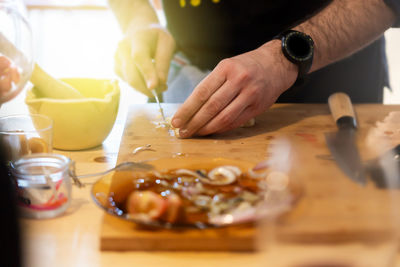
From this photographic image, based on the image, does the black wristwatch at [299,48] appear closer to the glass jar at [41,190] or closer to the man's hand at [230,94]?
the man's hand at [230,94]

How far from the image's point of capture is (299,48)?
0.98 m

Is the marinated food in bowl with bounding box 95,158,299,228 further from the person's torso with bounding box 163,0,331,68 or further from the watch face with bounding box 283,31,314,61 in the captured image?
the person's torso with bounding box 163,0,331,68

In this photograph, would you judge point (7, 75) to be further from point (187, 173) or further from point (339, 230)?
point (339, 230)

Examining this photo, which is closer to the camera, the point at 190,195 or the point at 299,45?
the point at 190,195

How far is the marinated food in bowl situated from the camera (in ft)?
1.65

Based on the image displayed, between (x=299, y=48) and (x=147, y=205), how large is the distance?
0.60m

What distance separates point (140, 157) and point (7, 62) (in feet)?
0.98

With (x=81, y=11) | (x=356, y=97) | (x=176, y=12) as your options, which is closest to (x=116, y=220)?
(x=176, y=12)

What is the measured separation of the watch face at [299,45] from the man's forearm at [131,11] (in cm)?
51

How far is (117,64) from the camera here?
47.9 inches

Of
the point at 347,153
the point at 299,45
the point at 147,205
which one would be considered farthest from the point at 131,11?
the point at 347,153

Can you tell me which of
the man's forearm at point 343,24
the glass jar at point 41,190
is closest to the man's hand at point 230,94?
the man's forearm at point 343,24

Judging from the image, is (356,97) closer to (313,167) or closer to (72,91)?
(72,91)

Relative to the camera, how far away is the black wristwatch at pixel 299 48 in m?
0.95
